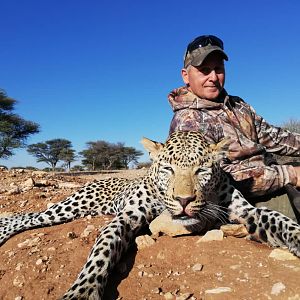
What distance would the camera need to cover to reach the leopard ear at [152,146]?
165 inches

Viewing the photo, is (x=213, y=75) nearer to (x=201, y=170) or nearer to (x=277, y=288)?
(x=201, y=170)

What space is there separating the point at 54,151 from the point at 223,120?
100ft

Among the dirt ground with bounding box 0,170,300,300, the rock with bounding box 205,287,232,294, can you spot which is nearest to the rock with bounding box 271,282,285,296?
the dirt ground with bounding box 0,170,300,300

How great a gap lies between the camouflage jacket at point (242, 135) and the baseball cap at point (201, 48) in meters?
0.41

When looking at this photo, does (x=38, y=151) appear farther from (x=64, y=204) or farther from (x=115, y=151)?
(x=64, y=204)

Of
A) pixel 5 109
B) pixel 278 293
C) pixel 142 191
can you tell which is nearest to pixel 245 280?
pixel 278 293

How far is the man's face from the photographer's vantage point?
5.14 metres

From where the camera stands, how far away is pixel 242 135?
200 inches

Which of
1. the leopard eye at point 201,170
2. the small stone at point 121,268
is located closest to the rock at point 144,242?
the small stone at point 121,268

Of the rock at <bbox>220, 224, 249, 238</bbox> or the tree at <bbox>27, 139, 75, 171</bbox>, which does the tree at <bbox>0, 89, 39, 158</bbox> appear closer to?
the tree at <bbox>27, 139, 75, 171</bbox>

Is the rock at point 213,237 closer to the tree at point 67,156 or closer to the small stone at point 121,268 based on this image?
the small stone at point 121,268

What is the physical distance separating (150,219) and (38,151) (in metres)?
31.2

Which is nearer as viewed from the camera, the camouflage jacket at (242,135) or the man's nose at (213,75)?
the camouflage jacket at (242,135)

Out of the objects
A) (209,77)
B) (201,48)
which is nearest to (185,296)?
(209,77)
